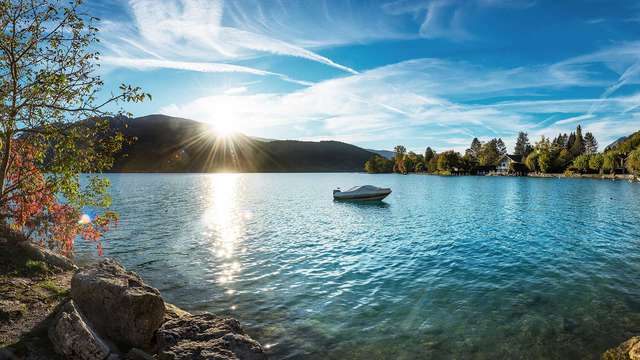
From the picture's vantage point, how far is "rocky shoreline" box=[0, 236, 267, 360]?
9.25 m

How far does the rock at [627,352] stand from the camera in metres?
10.0

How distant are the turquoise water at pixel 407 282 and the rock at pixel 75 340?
5.41 meters

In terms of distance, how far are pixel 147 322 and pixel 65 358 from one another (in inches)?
93.5

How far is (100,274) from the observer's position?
1184 centimetres

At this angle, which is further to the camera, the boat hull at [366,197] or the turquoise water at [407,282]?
the boat hull at [366,197]

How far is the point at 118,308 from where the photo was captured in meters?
10.9

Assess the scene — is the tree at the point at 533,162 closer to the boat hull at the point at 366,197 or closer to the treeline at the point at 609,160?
the treeline at the point at 609,160

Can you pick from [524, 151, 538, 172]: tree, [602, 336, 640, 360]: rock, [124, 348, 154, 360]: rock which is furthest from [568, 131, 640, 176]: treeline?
[124, 348, 154, 360]: rock

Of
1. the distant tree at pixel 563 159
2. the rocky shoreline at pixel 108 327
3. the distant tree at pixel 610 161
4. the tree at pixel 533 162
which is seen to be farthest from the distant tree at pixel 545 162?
the rocky shoreline at pixel 108 327

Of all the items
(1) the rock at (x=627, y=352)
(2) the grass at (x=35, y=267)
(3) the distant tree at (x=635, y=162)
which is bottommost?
(1) the rock at (x=627, y=352)

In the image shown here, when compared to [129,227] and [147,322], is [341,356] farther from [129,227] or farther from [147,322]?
[129,227]

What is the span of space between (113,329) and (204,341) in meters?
2.76

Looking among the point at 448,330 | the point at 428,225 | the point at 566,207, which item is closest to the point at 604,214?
the point at 566,207

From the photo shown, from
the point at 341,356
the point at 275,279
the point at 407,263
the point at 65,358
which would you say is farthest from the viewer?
the point at 407,263
